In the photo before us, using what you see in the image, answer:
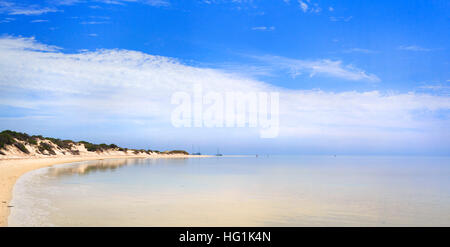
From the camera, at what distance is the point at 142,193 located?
1770 cm

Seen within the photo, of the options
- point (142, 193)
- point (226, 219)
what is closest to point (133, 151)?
point (142, 193)

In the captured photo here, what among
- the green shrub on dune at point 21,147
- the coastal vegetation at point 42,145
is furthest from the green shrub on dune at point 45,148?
the green shrub on dune at point 21,147

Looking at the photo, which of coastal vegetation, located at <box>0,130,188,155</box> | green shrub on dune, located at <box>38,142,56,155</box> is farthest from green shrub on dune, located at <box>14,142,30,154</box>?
green shrub on dune, located at <box>38,142,56,155</box>

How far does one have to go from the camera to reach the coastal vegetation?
5197 centimetres

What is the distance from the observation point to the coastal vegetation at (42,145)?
171ft

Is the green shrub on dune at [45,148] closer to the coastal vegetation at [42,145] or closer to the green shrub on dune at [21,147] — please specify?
the coastal vegetation at [42,145]

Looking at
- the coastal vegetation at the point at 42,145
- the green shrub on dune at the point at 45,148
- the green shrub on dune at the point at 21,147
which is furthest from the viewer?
the green shrub on dune at the point at 45,148

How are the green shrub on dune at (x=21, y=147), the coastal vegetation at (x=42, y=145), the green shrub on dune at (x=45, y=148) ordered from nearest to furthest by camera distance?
the coastal vegetation at (x=42, y=145) → the green shrub on dune at (x=21, y=147) → the green shrub on dune at (x=45, y=148)

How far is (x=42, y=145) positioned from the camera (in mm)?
65312

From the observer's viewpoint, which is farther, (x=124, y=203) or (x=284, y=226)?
(x=124, y=203)

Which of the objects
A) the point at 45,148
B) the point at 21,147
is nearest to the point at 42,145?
the point at 45,148
